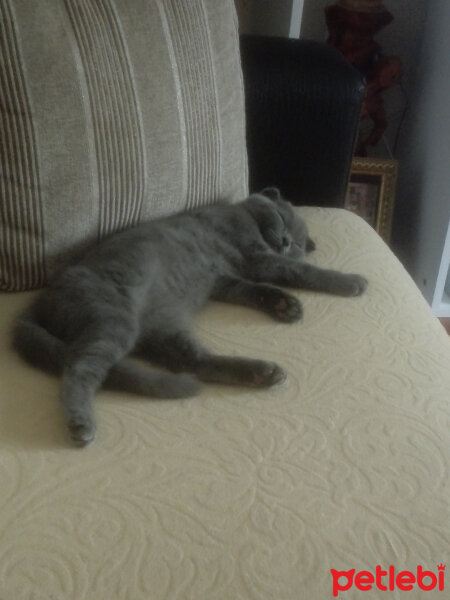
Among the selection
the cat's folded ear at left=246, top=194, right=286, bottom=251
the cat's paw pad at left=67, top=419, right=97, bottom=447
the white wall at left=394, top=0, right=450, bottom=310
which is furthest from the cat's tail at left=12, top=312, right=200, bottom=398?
the white wall at left=394, top=0, right=450, bottom=310

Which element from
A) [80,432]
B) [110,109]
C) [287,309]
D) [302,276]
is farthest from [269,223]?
[80,432]

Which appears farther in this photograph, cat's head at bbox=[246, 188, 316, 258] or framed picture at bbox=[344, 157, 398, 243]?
framed picture at bbox=[344, 157, 398, 243]

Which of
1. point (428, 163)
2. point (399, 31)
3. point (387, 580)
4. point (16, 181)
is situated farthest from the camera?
point (399, 31)

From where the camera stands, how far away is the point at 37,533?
2.16 feet

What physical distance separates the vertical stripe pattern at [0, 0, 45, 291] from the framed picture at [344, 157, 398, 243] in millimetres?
1056

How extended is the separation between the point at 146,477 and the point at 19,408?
214 millimetres

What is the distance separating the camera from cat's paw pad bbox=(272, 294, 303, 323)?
1.07 metres

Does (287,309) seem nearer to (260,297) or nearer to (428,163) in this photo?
(260,297)

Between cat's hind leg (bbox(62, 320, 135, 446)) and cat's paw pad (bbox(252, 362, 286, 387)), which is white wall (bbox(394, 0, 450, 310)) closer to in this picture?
cat's paw pad (bbox(252, 362, 286, 387))

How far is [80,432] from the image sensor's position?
2.54 ft

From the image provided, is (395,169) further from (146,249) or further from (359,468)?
(359,468)

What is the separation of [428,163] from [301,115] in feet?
1.80

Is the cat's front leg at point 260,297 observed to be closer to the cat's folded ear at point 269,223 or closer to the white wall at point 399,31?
the cat's folded ear at point 269,223

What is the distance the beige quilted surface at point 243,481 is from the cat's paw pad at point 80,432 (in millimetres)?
19
